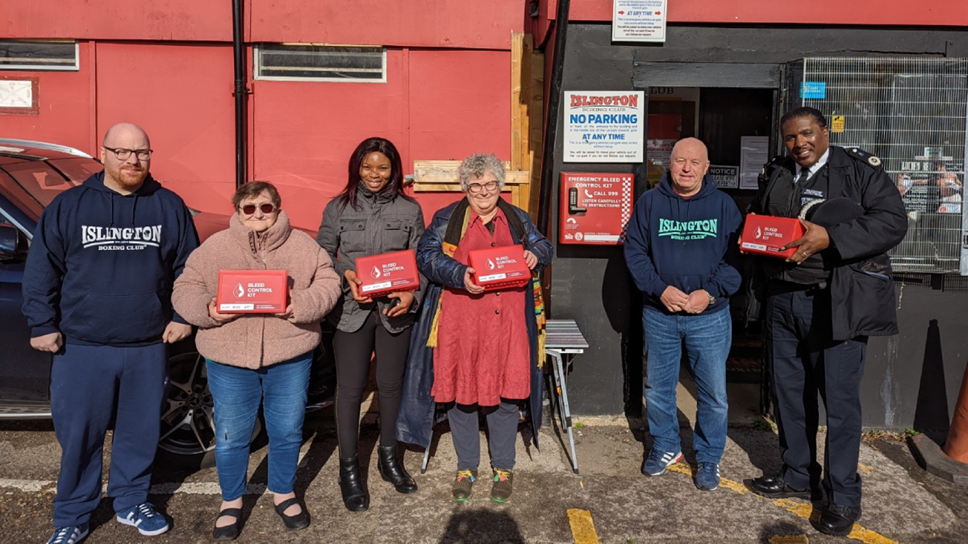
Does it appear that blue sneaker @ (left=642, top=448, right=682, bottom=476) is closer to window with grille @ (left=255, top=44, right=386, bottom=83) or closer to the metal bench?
the metal bench

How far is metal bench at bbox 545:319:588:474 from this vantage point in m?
4.47

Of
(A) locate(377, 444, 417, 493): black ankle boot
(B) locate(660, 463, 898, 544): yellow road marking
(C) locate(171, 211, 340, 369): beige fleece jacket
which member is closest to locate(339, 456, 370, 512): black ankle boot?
(A) locate(377, 444, 417, 493): black ankle boot

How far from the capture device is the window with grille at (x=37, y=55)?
6.06m

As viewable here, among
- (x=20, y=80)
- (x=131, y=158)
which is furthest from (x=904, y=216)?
(x=20, y=80)

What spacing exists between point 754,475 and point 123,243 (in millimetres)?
3836

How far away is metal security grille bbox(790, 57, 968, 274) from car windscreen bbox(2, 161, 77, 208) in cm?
499

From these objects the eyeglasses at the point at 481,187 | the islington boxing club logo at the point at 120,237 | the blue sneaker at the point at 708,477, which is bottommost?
the blue sneaker at the point at 708,477

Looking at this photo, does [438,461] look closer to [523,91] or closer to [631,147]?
[631,147]

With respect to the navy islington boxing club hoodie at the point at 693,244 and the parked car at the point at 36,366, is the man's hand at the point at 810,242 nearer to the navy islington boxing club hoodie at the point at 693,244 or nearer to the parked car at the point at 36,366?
the navy islington boxing club hoodie at the point at 693,244

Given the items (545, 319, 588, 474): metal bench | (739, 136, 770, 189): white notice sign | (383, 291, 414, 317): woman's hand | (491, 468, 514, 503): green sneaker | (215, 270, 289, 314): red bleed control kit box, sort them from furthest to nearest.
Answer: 1. (739, 136, 770, 189): white notice sign
2. (545, 319, 588, 474): metal bench
3. (491, 468, 514, 503): green sneaker
4. (383, 291, 414, 317): woman's hand
5. (215, 270, 289, 314): red bleed control kit box

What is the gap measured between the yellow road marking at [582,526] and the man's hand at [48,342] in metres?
2.75

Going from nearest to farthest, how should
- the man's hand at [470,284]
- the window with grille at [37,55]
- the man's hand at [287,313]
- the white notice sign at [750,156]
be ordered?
the man's hand at [287,313]
the man's hand at [470,284]
the window with grille at [37,55]
the white notice sign at [750,156]

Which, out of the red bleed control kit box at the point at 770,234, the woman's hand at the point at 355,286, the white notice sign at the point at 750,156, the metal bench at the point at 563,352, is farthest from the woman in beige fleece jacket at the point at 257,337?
the white notice sign at the point at 750,156

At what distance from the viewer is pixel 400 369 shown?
405 cm
